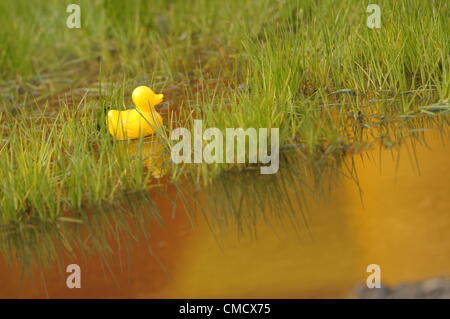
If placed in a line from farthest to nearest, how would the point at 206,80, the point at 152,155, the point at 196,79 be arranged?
the point at 196,79
the point at 206,80
the point at 152,155

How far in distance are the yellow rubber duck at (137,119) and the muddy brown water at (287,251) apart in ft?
2.25

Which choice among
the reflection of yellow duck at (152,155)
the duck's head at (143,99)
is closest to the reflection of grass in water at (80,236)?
the reflection of yellow duck at (152,155)

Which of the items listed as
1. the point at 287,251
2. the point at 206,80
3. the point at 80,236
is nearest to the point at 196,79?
the point at 206,80

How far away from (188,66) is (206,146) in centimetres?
188

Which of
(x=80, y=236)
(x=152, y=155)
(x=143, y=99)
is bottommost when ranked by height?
(x=80, y=236)

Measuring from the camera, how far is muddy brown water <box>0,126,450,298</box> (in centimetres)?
302

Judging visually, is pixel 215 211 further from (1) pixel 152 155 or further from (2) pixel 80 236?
(1) pixel 152 155

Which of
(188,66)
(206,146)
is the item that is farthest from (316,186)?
(188,66)

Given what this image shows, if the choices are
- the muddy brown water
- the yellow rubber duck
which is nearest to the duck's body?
the yellow rubber duck

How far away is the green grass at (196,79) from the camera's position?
3.85 metres

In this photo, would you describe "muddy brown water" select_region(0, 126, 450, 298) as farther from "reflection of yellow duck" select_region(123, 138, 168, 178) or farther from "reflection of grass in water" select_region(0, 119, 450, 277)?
"reflection of yellow duck" select_region(123, 138, 168, 178)

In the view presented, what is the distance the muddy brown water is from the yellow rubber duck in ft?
2.25

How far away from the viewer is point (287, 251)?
3203mm

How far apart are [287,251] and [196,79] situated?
7.90 ft
